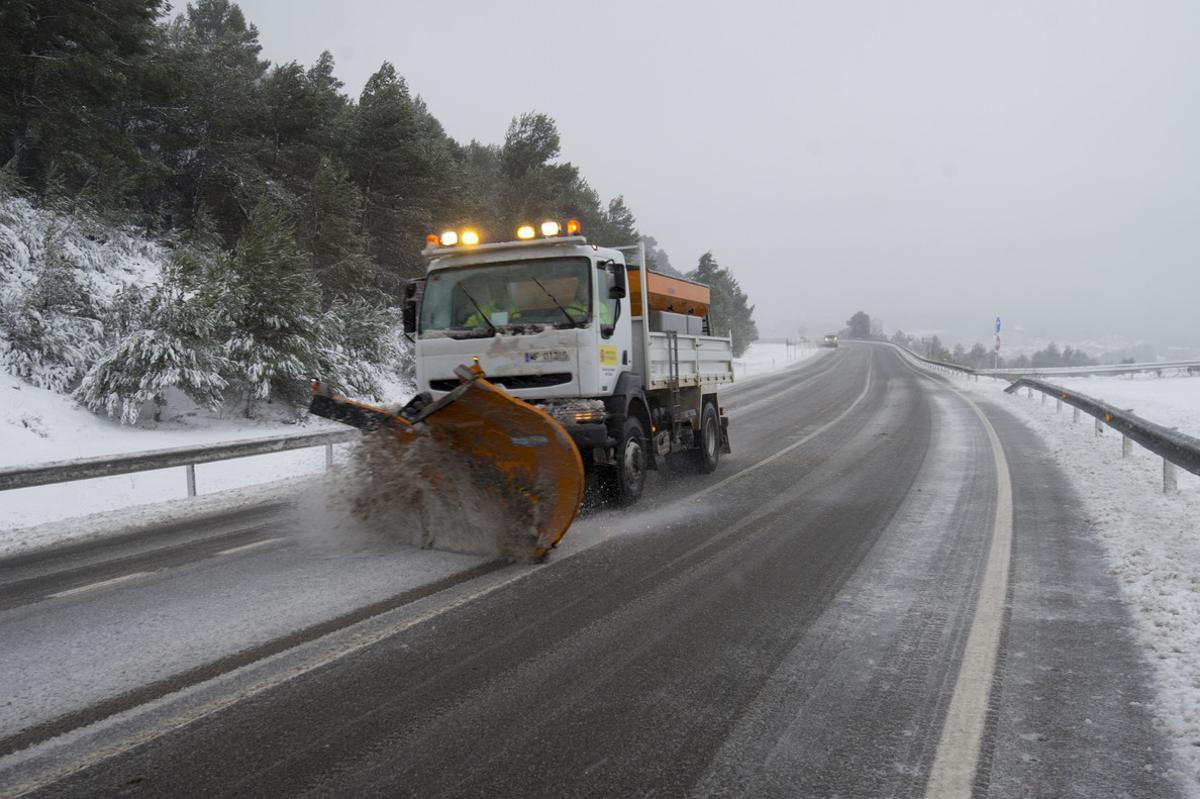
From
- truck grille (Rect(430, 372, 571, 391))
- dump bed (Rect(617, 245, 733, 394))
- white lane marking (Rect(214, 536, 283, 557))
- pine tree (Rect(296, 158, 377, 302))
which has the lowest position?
white lane marking (Rect(214, 536, 283, 557))

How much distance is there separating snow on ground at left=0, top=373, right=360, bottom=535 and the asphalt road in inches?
144

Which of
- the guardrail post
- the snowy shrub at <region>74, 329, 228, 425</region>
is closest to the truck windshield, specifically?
the guardrail post

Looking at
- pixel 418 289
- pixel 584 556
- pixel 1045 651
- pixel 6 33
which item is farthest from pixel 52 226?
pixel 1045 651

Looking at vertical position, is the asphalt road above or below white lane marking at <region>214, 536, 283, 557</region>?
above

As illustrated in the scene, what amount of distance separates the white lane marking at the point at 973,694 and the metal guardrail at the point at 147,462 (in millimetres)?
5141

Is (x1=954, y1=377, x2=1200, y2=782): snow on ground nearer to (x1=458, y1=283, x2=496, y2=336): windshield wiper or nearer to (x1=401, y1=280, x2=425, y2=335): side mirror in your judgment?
(x1=458, y1=283, x2=496, y2=336): windshield wiper

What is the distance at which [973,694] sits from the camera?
10.9 feet

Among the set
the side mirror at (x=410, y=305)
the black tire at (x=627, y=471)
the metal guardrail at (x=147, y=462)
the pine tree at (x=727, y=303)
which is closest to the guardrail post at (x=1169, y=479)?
the black tire at (x=627, y=471)

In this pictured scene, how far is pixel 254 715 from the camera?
125 inches

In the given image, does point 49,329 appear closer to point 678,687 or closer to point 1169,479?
point 678,687

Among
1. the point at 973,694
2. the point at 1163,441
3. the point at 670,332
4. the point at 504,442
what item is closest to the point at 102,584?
the point at 504,442

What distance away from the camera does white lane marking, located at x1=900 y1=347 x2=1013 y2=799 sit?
2.65m

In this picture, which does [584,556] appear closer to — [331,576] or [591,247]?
[331,576]

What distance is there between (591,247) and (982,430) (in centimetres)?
1127
